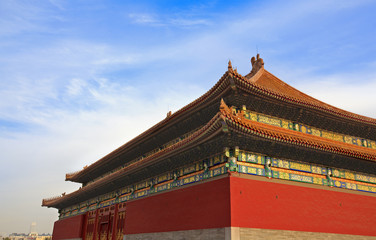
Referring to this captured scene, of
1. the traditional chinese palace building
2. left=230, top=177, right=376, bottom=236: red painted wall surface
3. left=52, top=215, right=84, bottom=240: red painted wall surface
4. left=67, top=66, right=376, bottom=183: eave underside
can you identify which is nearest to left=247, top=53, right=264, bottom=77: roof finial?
the traditional chinese palace building

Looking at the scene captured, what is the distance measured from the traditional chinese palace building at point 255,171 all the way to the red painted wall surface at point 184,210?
0.12ft

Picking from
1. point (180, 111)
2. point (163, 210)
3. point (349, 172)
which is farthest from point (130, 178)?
point (349, 172)

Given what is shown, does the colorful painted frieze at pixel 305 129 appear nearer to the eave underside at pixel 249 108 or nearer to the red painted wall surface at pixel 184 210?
the eave underside at pixel 249 108

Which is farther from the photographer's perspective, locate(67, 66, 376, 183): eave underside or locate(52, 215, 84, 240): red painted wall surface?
locate(52, 215, 84, 240): red painted wall surface

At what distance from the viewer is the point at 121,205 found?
1811 cm

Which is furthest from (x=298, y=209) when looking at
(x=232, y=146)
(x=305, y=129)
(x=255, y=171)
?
(x=305, y=129)

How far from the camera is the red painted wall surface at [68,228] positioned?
22419mm

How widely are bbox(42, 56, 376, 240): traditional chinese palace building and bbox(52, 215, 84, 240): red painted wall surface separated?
664 cm

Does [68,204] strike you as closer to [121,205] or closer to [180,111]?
[121,205]

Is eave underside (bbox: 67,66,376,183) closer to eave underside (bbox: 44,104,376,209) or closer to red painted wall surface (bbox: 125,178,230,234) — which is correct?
eave underside (bbox: 44,104,376,209)

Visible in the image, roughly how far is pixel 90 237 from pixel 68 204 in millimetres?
6045

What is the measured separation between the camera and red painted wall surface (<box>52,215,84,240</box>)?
22419mm

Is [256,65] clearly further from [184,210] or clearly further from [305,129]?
[184,210]


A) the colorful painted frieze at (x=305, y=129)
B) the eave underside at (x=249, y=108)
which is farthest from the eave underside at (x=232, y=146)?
the eave underside at (x=249, y=108)
